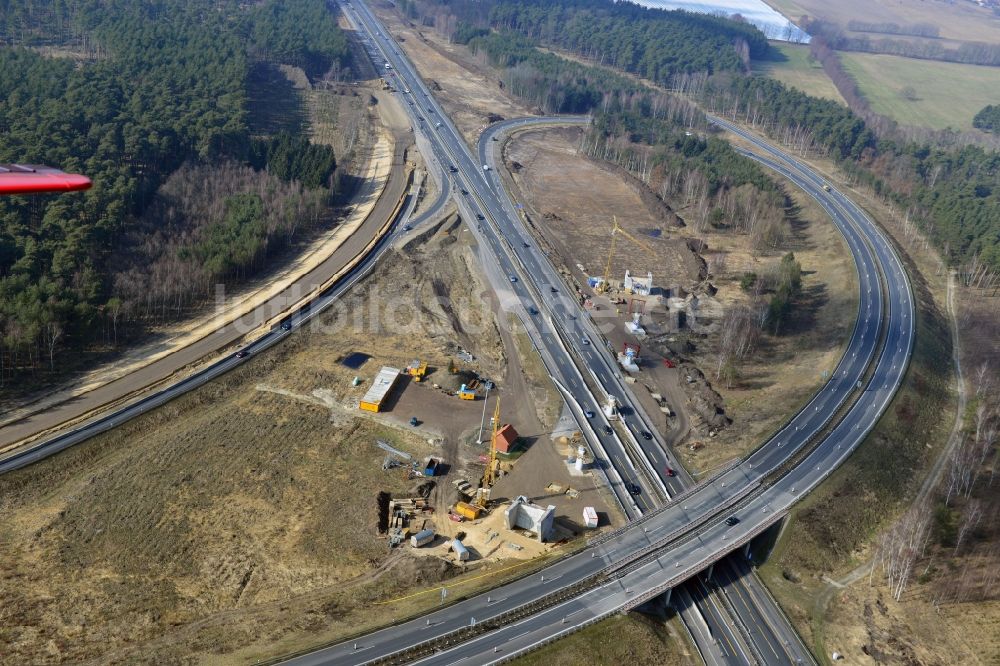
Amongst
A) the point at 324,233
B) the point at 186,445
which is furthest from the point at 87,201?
the point at 186,445

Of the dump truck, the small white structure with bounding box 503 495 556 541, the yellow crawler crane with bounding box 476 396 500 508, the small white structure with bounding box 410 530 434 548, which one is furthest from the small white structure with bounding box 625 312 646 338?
the small white structure with bounding box 410 530 434 548

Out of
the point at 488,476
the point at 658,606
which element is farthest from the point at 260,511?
the point at 658,606

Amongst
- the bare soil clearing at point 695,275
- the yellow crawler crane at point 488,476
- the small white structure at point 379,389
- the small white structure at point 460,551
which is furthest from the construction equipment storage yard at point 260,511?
the bare soil clearing at point 695,275

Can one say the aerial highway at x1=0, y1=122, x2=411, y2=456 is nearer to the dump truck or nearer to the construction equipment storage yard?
the construction equipment storage yard

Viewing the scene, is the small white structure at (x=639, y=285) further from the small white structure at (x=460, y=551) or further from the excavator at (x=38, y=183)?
the excavator at (x=38, y=183)

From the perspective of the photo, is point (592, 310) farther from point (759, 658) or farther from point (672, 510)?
point (759, 658)

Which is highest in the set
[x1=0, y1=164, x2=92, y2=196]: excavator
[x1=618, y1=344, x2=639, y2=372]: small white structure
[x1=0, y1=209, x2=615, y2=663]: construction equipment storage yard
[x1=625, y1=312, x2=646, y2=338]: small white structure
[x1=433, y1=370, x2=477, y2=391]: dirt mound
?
[x1=0, y1=164, x2=92, y2=196]: excavator

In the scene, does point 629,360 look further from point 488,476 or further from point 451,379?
point 488,476
